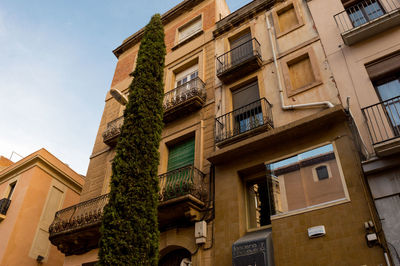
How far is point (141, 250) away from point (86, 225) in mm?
4505

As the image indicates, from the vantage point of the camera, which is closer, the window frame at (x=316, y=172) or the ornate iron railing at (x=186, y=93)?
the window frame at (x=316, y=172)

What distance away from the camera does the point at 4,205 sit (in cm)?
1609

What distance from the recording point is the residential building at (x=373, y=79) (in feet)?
20.9

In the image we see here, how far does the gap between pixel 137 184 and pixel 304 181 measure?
3.82 m

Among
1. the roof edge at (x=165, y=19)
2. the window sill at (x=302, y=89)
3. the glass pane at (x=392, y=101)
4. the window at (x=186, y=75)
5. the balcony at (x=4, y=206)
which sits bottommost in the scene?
the glass pane at (x=392, y=101)

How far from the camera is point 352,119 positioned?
24.8 ft

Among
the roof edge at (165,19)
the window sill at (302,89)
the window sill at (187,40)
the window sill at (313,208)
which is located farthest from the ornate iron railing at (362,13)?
the roof edge at (165,19)

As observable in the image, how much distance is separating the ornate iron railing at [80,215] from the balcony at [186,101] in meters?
3.67

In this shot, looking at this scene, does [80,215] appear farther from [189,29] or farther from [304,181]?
[189,29]

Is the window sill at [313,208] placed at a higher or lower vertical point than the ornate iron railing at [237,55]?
lower

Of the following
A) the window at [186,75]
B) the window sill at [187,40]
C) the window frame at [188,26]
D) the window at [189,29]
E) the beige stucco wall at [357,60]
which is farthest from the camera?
the window at [189,29]

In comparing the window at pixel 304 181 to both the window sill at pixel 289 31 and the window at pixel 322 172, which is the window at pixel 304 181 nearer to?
the window at pixel 322 172

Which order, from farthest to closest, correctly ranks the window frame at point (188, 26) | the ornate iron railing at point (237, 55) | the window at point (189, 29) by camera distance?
the window at point (189, 29), the window frame at point (188, 26), the ornate iron railing at point (237, 55)

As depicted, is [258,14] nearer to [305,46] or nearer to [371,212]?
[305,46]
